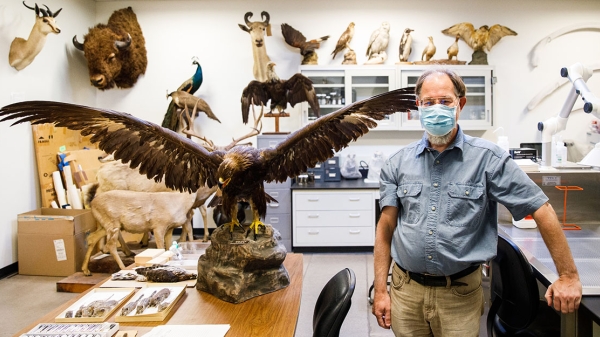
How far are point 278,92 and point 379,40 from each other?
1.38 meters

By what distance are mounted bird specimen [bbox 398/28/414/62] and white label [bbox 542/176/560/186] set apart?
2.64 metres

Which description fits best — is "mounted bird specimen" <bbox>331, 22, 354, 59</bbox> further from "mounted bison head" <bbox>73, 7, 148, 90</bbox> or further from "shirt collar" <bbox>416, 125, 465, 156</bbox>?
"shirt collar" <bbox>416, 125, 465, 156</bbox>

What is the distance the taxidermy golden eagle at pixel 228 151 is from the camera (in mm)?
1709

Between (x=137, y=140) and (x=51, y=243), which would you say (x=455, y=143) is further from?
(x=51, y=243)

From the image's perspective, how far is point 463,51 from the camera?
16.1 ft

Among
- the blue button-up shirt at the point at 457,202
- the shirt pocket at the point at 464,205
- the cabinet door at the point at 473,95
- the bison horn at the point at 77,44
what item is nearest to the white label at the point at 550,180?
the blue button-up shirt at the point at 457,202

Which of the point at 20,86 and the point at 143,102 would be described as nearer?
the point at 20,86


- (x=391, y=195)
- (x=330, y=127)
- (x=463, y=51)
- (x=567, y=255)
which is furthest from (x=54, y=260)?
(x=463, y=51)

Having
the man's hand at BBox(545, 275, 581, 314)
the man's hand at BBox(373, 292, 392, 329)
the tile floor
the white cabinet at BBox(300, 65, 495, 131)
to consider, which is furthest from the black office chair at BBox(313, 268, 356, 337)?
the white cabinet at BBox(300, 65, 495, 131)

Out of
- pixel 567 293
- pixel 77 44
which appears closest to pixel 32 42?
pixel 77 44

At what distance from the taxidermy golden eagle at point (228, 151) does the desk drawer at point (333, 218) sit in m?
2.37

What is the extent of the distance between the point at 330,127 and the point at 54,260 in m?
3.13

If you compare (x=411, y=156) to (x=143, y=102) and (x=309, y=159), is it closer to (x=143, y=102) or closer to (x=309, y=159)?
(x=309, y=159)

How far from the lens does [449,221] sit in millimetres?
1386
